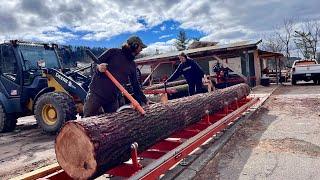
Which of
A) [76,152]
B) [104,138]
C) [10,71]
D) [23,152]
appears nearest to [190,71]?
[23,152]

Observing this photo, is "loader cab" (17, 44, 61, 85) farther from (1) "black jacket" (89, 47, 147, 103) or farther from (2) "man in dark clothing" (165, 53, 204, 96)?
(1) "black jacket" (89, 47, 147, 103)

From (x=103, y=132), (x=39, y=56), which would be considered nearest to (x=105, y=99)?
(x=103, y=132)

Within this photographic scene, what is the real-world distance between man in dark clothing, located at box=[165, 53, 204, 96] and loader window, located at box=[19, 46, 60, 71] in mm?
3361

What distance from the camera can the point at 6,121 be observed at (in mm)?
8812

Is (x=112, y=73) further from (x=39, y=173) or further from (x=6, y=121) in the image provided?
(x=6, y=121)

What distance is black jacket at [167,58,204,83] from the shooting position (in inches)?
357

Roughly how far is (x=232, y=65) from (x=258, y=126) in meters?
15.5

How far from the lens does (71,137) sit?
3.67 metres

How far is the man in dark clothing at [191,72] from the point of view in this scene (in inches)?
357

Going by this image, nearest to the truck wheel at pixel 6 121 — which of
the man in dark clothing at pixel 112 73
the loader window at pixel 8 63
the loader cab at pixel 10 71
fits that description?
the loader cab at pixel 10 71

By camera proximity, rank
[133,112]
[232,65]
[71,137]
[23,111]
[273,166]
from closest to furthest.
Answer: [71,137] → [133,112] → [273,166] → [23,111] → [232,65]

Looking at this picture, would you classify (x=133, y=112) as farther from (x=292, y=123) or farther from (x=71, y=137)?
(x=292, y=123)

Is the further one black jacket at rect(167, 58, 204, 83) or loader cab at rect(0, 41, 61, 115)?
black jacket at rect(167, 58, 204, 83)

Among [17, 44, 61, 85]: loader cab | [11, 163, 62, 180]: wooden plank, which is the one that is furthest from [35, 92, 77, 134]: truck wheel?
[11, 163, 62, 180]: wooden plank
